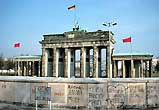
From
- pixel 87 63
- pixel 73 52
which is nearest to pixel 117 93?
pixel 87 63

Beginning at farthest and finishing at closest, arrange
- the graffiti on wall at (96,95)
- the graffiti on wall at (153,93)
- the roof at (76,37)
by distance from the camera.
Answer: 1. the roof at (76,37)
2. the graffiti on wall at (153,93)
3. the graffiti on wall at (96,95)

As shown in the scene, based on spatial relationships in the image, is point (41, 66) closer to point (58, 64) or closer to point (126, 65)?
point (58, 64)

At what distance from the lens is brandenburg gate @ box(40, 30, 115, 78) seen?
76.2 meters

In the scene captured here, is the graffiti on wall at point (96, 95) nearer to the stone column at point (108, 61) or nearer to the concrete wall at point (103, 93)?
the concrete wall at point (103, 93)

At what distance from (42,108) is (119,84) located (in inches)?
170

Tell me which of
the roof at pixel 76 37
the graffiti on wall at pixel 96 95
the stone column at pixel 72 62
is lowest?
the graffiti on wall at pixel 96 95

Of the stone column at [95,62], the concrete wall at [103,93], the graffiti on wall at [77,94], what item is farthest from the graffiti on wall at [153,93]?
the stone column at [95,62]

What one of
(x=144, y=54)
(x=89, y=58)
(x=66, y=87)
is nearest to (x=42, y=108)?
(x=66, y=87)

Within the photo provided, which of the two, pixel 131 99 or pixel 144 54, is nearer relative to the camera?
pixel 131 99

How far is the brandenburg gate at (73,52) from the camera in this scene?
7625 cm

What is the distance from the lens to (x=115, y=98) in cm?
1478

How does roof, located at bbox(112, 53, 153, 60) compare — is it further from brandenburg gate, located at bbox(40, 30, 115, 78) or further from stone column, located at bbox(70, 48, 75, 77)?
stone column, located at bbox(70, 48, 75, 77)

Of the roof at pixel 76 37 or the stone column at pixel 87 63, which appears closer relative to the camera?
the roof at pixel 76 37

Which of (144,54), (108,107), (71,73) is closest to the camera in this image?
(108,107)
